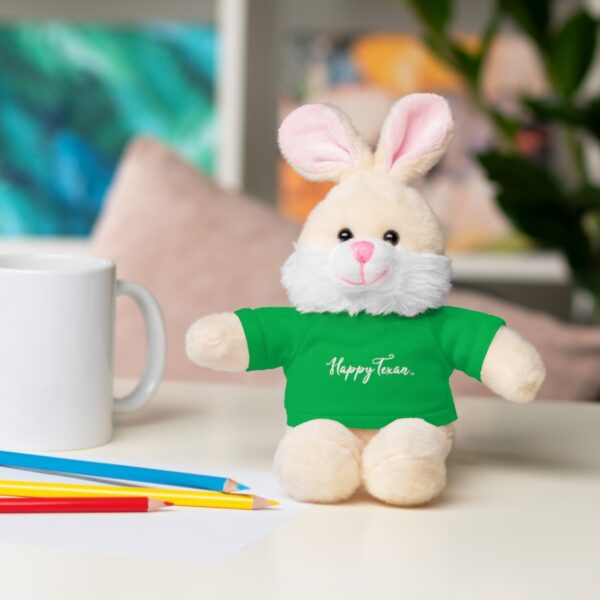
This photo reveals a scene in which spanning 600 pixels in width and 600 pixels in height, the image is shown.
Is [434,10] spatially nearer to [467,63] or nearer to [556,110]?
[467,63]

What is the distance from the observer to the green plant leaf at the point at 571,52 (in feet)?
5.27

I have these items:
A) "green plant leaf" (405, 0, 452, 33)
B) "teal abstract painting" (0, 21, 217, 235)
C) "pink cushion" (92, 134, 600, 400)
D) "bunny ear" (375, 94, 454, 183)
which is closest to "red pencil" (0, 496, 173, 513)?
"bunny ear" (375, 94, 454, 183)

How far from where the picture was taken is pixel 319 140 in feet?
1.96

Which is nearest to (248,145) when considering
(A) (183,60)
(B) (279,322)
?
(A) (183,60)

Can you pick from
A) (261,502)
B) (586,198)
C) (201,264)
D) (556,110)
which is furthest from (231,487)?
(586,198)

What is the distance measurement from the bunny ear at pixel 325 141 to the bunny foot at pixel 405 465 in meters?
0.14

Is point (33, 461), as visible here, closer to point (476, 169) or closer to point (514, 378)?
point (514, 378)

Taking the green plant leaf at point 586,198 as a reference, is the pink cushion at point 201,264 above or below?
below

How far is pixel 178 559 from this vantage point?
467 mm

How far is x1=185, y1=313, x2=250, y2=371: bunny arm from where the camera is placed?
1.91 ft

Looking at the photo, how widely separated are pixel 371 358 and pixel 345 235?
0.06 meters

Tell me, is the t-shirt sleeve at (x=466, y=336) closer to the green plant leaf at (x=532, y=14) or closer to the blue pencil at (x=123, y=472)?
the blue pencil at (x=123, y=472)

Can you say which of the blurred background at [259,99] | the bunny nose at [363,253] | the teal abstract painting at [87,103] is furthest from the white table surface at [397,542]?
the teal abstract painting at [87,103]

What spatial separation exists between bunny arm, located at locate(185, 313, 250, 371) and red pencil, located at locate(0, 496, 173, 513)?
0.29ft
